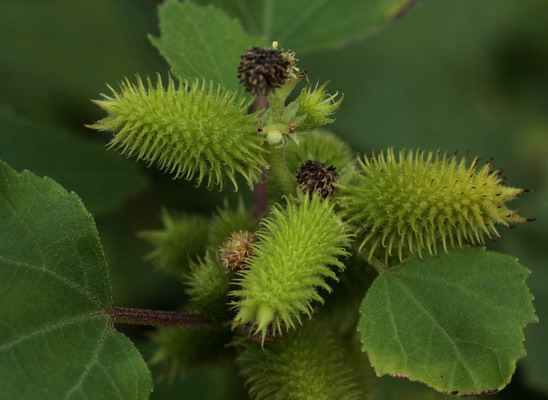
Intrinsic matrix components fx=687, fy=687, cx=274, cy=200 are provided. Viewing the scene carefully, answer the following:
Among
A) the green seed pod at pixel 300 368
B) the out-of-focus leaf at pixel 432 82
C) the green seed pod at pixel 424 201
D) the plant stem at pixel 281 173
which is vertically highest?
the out-of-focus leaf at pixel 432 82

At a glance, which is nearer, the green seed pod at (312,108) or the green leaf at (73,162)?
the green seed pod at (312,108)

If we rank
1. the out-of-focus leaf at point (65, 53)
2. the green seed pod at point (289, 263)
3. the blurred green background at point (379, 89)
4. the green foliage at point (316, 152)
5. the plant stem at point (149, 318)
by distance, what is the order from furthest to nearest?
the out-of-focus leaf at point (65, 53) → the blurred green background at point (379, 89) → the green foliage at point (316, 152) → the plant stem at point (149, 318) → the green seed pod at point (289, 263)

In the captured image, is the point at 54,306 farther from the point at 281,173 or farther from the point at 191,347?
the point at 281,173

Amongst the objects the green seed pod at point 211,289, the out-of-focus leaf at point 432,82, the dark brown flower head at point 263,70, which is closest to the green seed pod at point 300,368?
the green seed pod at point 211,289

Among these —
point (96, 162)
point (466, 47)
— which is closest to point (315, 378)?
point (96, 162)

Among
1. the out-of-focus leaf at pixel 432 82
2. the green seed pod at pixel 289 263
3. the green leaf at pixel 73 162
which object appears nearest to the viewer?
the green seed pod at pixel 289 263

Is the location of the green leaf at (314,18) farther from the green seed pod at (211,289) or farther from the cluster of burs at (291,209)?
the green seed pod at (211,289)

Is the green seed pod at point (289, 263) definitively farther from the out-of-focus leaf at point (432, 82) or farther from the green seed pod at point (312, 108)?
the out-of-focus leaf at point (432, 82)

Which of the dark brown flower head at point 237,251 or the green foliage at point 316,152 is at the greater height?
the green foliage at point 316,152

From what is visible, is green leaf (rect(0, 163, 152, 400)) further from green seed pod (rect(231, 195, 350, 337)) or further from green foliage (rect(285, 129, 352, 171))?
green foliage (rect(285, 129, 352, 171))
